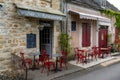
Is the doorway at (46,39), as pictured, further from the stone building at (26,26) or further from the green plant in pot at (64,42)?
the green plant in pot at (64,42)

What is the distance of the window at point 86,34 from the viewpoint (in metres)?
20.3

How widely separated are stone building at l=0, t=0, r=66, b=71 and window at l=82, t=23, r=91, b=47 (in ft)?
14.2

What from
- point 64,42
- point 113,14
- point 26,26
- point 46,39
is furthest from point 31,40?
point 113,14

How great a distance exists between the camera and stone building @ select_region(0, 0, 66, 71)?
12.2 meters

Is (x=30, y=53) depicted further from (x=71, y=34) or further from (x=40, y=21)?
(x=71, y=34)

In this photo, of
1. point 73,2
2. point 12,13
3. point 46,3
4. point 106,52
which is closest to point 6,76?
point 12,13

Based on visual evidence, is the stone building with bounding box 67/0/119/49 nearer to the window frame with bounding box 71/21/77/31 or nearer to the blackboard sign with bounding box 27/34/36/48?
the window frame with bounding box 71/21/77/31

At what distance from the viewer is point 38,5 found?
47.9 ft

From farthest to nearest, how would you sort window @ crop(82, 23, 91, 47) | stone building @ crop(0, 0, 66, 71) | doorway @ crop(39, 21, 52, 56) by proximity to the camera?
1. window @ crop(82, 23, 91, 47)
2. doorway @ crop(39, 21, 52, 56)
3. stone building @ crop(0, 0, 66, 71)

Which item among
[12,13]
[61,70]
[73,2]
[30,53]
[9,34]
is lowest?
[61,70]

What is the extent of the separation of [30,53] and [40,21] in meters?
2.27

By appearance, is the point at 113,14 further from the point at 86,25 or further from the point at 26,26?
the point at 26,26

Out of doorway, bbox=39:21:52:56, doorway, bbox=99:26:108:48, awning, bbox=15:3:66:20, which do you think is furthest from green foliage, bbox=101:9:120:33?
awning, bbox=15:3:66:20

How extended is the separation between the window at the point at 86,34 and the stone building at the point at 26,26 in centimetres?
433
